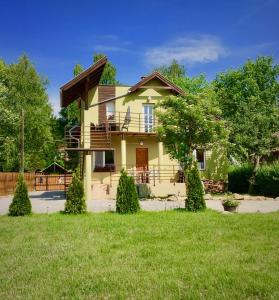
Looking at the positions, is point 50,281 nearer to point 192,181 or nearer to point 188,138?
point 192,181

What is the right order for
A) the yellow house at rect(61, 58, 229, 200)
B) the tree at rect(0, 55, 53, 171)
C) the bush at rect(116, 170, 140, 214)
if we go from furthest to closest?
the tree at rect(0, 55, 53, 171) < the yellow house at rect(61, 58, 229, 200) < the bush at rect(116, 170, 140, 214)

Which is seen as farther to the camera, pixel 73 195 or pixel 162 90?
pixel 162 90

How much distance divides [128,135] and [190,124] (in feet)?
16.1

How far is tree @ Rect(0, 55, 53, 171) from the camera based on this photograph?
116ft

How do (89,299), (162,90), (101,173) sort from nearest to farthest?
(89,299), (101,173), (162,90)

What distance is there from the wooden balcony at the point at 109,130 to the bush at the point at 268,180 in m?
7.67

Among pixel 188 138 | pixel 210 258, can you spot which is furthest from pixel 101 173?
pixel 210 258

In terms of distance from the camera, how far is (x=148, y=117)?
26.1 m

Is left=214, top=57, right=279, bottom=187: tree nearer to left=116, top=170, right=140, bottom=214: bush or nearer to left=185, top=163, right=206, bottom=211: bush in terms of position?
left=185, top=163, right=206, bottom=211: bush

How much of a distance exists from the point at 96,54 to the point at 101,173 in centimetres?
2402

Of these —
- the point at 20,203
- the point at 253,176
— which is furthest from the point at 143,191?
the point at 20,203

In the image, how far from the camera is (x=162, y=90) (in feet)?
87.0

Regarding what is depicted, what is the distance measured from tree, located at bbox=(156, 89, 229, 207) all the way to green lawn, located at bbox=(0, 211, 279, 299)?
9870 mm

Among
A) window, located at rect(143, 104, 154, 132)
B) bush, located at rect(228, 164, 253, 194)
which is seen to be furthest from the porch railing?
bush, located at rect(228, 164, 253, 194)
